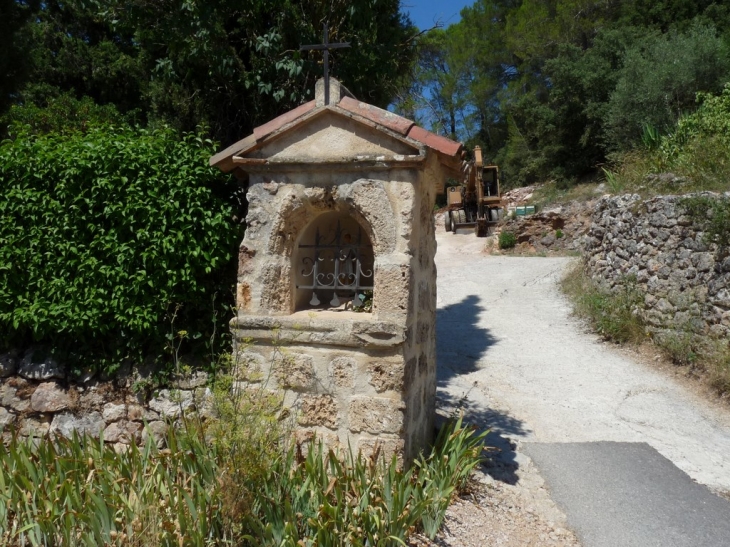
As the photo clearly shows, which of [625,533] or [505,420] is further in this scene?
[505,420]

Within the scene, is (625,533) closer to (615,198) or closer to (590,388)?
(590,388)

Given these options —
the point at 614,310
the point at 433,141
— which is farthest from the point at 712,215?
the point at 433,141

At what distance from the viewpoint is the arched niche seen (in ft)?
12.6

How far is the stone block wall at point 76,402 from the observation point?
14.4 ft

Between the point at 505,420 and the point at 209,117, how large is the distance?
509 cm

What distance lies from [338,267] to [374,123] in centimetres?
102

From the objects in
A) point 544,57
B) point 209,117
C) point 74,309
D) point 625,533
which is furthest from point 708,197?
point 544,57

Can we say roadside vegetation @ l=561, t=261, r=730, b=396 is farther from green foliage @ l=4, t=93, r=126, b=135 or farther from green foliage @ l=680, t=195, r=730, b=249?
green foliage @ l=4, t=93, r=126, b=135

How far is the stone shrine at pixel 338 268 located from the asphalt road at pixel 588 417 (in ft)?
4.70

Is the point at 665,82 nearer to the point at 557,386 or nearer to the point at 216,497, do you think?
the point at 557,386

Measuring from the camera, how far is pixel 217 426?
2.97 metres

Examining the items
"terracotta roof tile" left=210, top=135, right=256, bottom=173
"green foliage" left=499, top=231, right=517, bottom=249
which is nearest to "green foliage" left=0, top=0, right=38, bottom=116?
"terracotta roof tile" left=210, top=135, right=256, bottom=173

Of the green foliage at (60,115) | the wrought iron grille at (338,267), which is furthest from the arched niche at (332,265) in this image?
the green foliage at (60,115)

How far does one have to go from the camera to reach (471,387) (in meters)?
6.41
